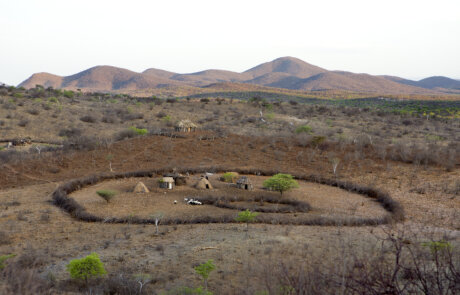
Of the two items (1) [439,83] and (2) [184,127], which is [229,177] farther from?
(1) [439,83]

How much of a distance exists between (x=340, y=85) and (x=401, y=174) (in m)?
122

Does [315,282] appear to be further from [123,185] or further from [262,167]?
[262,167]

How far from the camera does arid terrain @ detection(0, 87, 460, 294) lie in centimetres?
556

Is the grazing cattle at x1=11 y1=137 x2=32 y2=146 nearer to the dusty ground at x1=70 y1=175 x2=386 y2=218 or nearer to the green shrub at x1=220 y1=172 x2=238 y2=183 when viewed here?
the dusty ground at x1=70 y1=175 x2=386 y2=218

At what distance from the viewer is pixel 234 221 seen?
33.2 feet

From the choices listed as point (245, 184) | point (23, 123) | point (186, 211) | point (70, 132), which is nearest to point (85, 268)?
point (186, 211)

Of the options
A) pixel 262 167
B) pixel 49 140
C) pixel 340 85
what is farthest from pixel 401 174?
pixel 340 85

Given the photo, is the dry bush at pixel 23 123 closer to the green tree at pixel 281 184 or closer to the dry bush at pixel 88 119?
the dry bush at pixel 88 119

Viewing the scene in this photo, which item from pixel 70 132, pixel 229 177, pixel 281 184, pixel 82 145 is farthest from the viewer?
pixel 70 132

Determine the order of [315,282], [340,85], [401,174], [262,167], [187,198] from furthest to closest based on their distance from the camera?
1. [340,85]
2. [262,167]
3. [401,174]
4. [187,198]
5. [315,282]

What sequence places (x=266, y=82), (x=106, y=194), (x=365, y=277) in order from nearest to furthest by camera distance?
(x=365, y=277)
(x=106, y=194)
(x=266, y=82)

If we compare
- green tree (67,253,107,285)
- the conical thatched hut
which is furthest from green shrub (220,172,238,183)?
green tree (67,253,107,285)

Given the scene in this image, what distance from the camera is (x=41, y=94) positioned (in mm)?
42688

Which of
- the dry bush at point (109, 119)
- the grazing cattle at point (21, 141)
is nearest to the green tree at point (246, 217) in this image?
the grazing cattle at point (21, 141)
